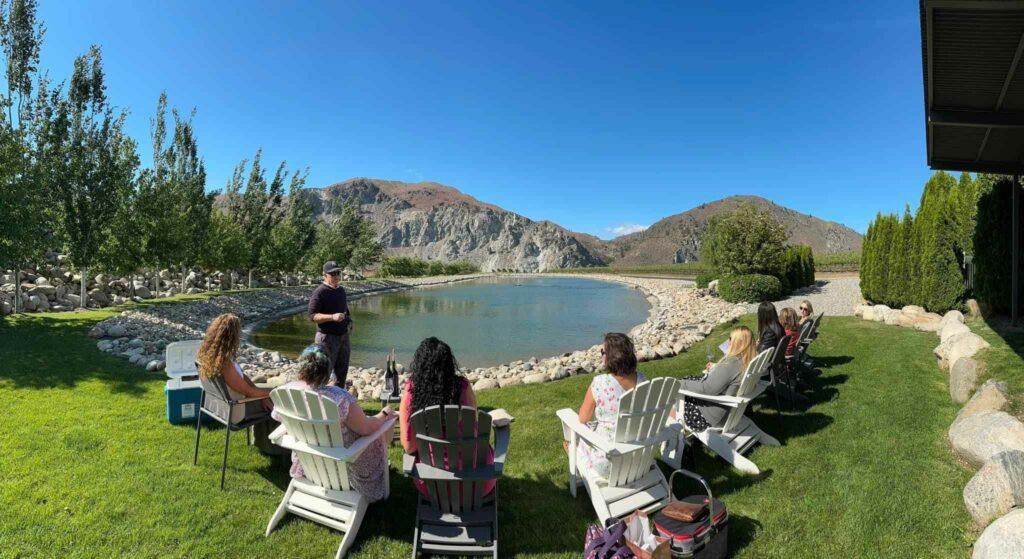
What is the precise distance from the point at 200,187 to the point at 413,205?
16853cm

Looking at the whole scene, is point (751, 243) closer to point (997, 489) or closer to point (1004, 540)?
point (997, 489)

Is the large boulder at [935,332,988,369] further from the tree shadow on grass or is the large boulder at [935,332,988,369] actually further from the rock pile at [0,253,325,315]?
the rock pile at [0,253,325,315]

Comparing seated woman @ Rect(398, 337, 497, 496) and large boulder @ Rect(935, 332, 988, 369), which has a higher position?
seated woman @ Rect(398, 337, 497, 496)

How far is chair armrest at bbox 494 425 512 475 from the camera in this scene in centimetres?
297

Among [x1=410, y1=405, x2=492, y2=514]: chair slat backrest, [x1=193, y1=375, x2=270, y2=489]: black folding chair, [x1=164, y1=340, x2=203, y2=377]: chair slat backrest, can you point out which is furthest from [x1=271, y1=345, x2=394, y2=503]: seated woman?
[x1=164, y1=340, x2=203, y2=377]: chair slat backrest

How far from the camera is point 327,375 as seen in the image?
3.22 metres

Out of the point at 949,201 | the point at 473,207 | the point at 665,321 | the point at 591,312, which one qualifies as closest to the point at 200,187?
the point at 591,312

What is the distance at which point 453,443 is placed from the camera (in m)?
2.76

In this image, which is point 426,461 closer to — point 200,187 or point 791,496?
point 791,496

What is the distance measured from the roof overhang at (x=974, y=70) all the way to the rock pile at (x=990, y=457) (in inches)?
118

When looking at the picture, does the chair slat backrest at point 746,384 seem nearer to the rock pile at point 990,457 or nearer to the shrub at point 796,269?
the rock pile at point 990,457

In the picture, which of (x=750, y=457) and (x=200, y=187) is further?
(x=200, y=187)

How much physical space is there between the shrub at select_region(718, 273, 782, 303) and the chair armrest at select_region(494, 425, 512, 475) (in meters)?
17.1

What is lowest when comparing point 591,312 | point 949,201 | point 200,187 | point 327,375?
point 591,312
